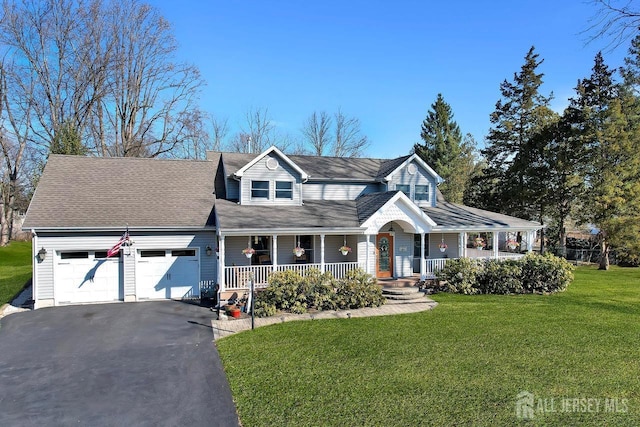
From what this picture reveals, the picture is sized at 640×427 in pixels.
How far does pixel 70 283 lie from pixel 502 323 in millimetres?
15846

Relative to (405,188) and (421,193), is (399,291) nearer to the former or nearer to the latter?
(405,188)

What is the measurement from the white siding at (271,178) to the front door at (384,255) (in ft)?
14.3

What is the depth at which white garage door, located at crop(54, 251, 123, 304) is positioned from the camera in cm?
1461

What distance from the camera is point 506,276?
16219mm

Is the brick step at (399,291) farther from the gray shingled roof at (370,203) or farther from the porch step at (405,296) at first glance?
the gray shingled roof at (370,203)

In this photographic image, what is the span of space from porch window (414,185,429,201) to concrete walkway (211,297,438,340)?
7.36 meters

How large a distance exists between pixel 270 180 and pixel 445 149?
97.6 feet

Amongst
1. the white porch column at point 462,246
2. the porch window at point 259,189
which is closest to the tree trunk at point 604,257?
the white porch column at point 462,246

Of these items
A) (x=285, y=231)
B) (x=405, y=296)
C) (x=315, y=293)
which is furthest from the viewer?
(x=405, y=296)

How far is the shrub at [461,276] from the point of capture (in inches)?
636

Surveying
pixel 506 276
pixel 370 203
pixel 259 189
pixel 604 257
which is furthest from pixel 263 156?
pixel 604 257

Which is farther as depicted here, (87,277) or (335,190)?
(335,190)

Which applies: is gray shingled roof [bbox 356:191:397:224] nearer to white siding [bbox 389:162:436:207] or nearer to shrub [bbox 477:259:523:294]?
white siding [bbox 389:162:436:207]

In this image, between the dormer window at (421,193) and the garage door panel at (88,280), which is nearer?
the garage door panel at (88,280)
